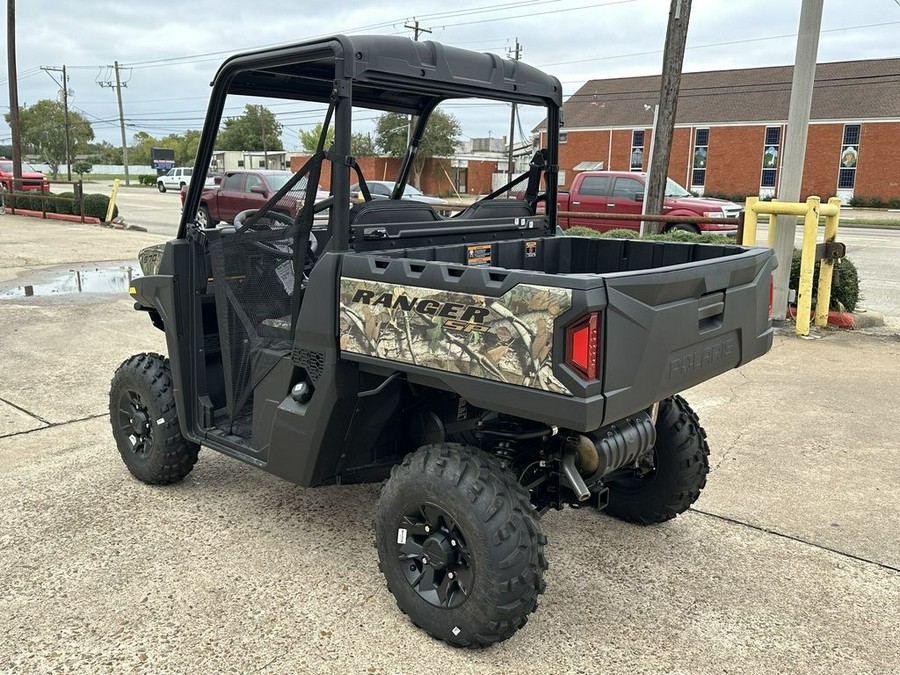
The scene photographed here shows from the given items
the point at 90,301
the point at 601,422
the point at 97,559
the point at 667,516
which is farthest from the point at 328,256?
the point at 90,301

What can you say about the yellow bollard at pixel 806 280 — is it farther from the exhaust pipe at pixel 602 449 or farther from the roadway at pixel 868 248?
the exhaust pipe at pixel 602 449

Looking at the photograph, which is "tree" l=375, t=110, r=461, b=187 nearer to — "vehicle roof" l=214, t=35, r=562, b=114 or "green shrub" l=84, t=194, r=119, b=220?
"vehicle roof" l=214, t=35, r=562, b=114

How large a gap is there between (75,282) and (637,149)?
129ft

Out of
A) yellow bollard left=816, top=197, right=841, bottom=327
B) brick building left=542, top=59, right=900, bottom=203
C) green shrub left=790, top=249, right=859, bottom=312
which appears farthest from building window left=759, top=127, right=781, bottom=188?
yellow bollard left=816, top=197, right=841, bottom=327

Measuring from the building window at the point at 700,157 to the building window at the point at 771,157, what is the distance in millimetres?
3157

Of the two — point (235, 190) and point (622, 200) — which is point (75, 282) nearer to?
point (235, 190)

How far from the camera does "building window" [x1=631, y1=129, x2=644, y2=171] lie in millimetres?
45250

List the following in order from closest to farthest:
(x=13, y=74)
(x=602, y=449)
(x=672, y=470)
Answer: (x=602, y=449), (x=672, y=470), (x=13, y=74)

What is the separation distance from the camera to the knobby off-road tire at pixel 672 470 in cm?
363

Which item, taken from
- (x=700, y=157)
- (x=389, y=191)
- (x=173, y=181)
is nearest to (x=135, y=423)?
(x=389, y=191)

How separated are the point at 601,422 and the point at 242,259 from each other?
1.82 metres

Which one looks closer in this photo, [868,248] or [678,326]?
[678,326]

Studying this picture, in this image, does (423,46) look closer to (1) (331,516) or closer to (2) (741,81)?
(1) (331,516)

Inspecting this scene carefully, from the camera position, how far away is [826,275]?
8.20 m
